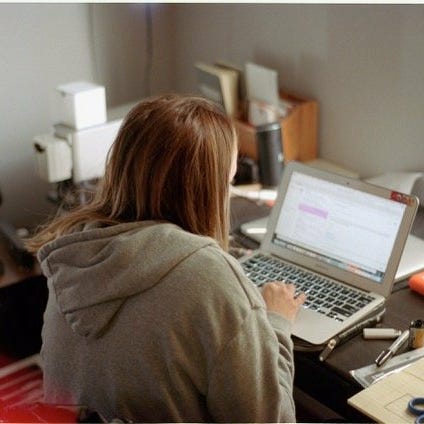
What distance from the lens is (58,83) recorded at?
2.71m

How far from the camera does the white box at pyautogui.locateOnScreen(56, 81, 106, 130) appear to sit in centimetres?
222

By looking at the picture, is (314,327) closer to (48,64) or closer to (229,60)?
(229,60)

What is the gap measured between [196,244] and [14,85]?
5.28 ft

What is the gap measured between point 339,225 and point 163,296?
62 centimetres

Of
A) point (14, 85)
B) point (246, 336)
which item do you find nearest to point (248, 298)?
point (246, 336)

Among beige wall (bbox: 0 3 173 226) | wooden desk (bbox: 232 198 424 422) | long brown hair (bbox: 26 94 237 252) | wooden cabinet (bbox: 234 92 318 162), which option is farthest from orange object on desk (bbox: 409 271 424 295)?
beige wall (bbox: 0 3 173 226)

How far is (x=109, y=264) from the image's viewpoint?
121 centimetres

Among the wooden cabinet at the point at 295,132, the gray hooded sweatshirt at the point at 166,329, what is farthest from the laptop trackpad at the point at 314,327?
the wooden cabinet at the point at 295,132

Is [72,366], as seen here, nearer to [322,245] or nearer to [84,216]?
[84,216]

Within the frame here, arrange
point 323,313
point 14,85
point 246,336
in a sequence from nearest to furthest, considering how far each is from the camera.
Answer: point 246,336 < point 323,313 < point 14,85

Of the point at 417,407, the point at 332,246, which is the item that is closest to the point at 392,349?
the point at 417,407

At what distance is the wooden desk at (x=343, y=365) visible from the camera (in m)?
1.43

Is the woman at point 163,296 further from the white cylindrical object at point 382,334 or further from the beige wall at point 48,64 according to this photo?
the beige wall at point 48,64

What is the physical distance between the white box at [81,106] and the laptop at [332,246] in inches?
28.6
